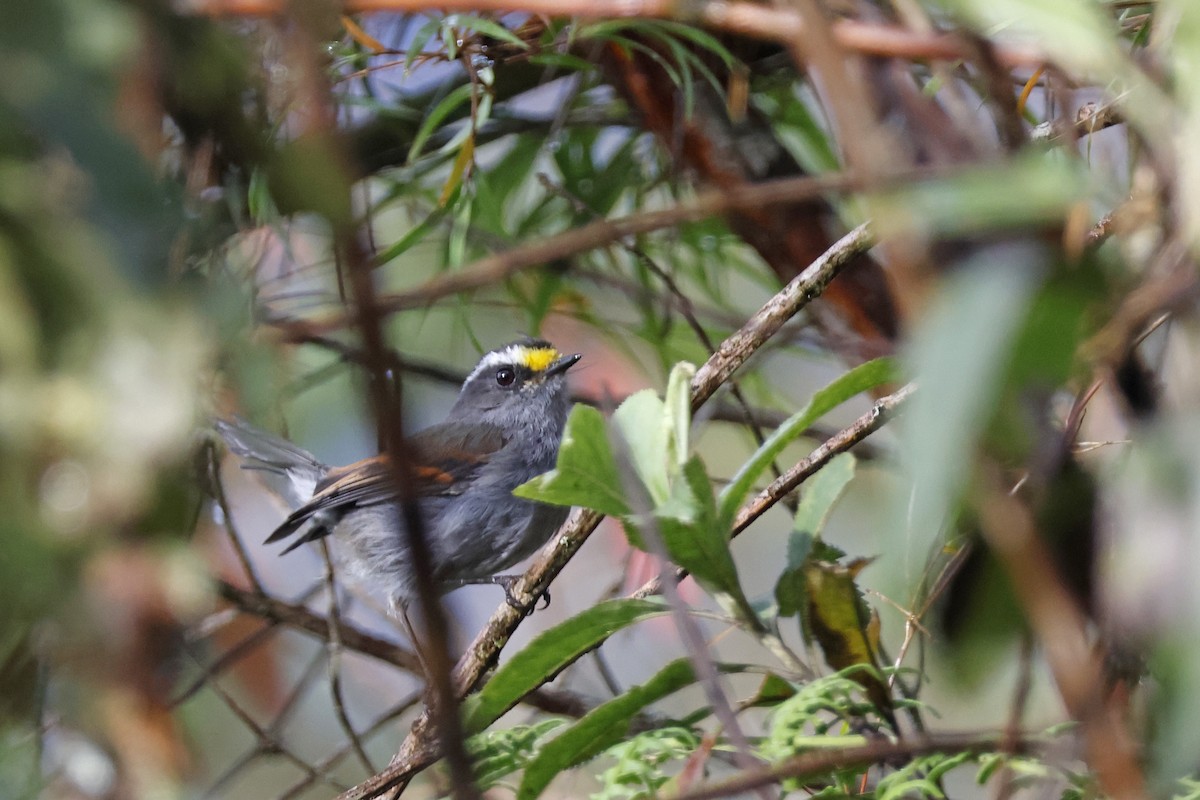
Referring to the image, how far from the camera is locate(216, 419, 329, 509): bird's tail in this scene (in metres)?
2.67

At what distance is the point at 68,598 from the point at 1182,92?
0.86 meters

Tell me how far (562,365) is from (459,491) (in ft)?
1.67

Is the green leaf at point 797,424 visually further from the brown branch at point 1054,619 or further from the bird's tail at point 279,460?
the bird's tail at point 279,460

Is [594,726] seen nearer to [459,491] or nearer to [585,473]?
[585,473]

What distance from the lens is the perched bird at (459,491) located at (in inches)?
137

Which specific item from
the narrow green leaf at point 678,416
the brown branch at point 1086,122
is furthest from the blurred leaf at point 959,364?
the brown branch at point 1086,122

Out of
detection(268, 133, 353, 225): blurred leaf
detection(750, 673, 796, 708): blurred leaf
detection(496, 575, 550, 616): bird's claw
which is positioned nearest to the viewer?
detection(268, 133, 353, 225): blurred leaf

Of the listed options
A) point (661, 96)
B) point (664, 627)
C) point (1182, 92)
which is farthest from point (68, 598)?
point (664, 627)

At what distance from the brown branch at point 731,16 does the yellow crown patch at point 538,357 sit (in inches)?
83.1

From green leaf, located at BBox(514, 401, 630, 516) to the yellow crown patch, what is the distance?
2774 mm

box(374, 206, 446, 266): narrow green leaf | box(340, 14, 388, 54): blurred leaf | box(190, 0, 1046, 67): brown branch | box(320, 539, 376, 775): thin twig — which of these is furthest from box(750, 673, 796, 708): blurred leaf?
box(340, 14, 388, 54): blurred leaf

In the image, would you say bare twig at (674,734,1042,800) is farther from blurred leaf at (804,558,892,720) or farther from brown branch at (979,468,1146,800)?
blurred leaf at (804,558,892,720)

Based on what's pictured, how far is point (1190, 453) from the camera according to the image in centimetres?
72

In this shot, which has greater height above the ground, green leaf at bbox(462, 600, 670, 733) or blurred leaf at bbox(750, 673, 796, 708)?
green leaf at bbox(462, 600, 670, 733)
